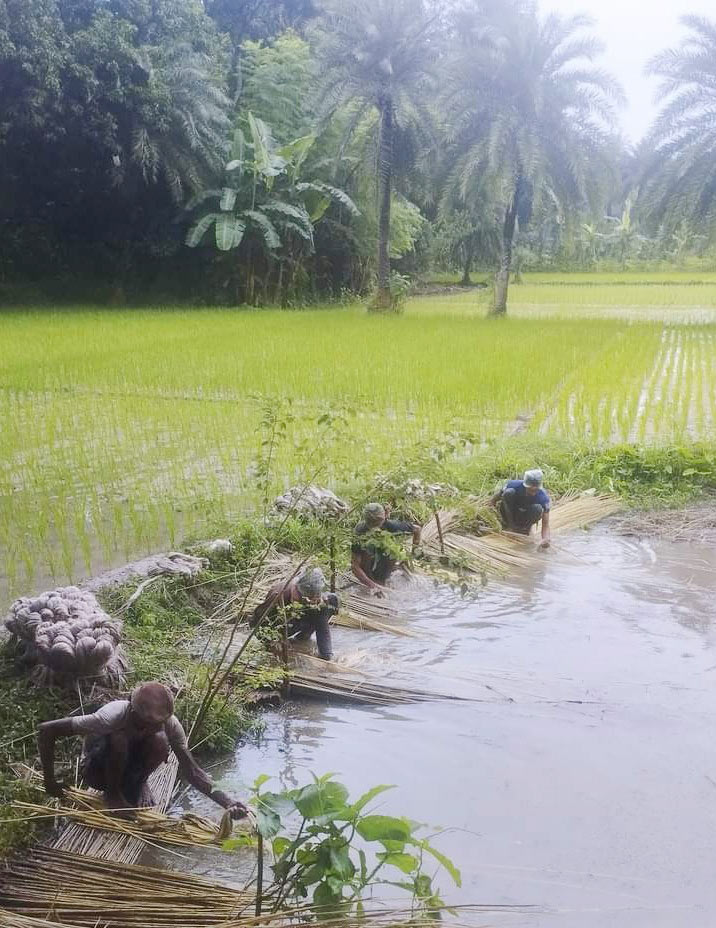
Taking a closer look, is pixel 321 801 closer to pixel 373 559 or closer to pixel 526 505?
pixel 373 559

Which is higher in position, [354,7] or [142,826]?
[354,7]

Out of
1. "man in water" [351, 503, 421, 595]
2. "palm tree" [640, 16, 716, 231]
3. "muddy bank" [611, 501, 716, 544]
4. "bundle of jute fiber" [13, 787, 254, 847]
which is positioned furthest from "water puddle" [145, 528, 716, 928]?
"palm tree" [640, 16, 716, 231]

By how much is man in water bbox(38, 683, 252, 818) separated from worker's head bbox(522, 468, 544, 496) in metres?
2.54

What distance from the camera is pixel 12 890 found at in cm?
214

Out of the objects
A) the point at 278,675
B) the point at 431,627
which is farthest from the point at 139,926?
the point at 431,627

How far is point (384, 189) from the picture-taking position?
54.8 ft

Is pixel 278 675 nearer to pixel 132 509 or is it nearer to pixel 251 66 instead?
pixel 132 509

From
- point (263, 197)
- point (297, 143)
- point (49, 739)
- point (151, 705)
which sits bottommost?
point (49, 739)

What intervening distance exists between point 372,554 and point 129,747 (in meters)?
1.71

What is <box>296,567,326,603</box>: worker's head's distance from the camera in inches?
127

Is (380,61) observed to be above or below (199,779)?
above

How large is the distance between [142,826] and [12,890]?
320mm

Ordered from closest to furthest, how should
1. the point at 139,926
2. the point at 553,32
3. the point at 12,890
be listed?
the point at 139,926 < the point at 12,890 < the point at 553,32

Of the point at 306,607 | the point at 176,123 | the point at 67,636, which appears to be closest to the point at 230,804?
the point at 67,636
